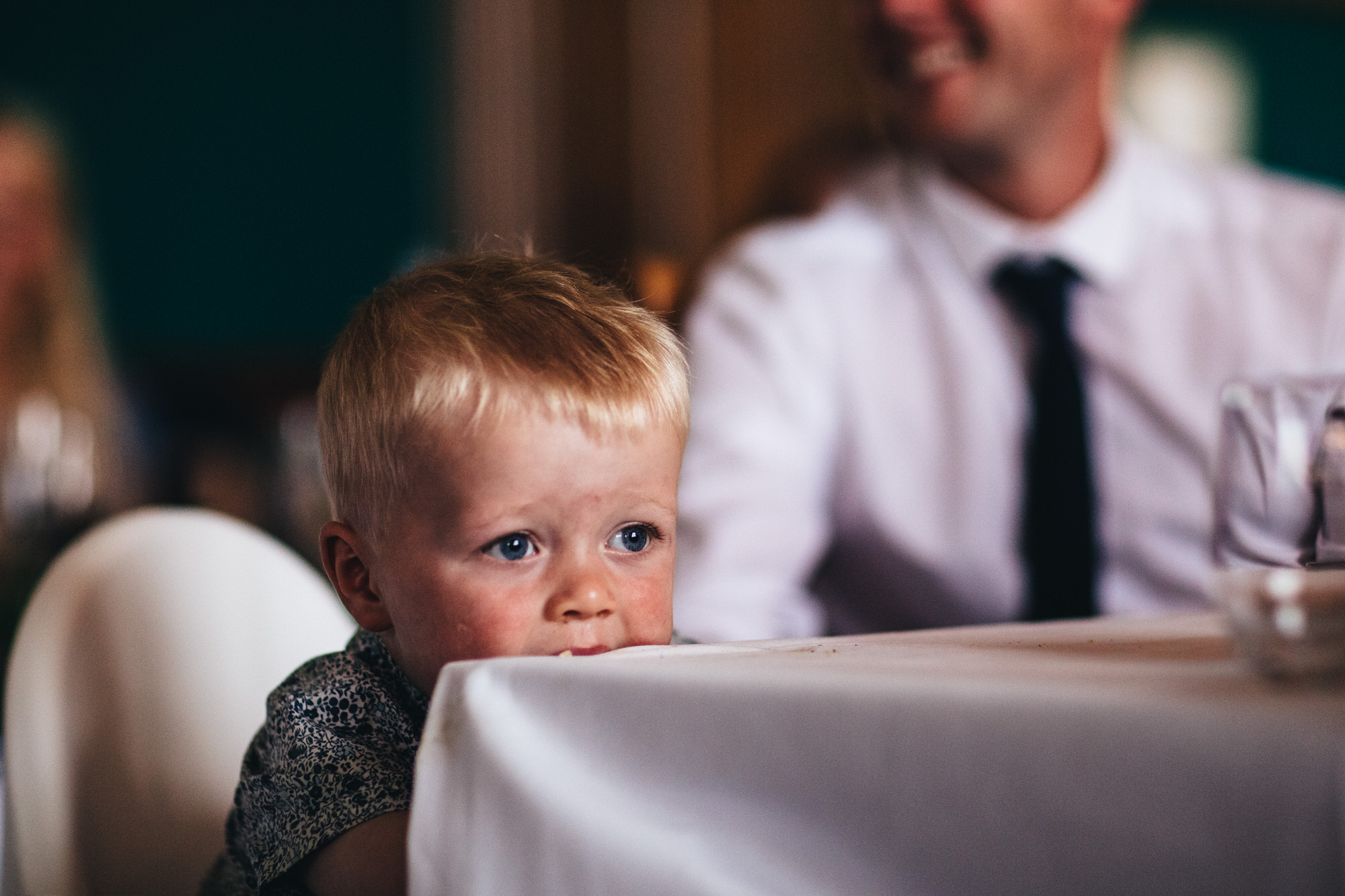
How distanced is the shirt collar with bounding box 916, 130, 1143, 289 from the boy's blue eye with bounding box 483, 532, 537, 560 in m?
0.92

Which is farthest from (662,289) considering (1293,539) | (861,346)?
(1293,539)

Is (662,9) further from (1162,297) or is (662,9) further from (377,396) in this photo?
(377,396)

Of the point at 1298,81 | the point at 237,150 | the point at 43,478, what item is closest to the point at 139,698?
the point at 43,478

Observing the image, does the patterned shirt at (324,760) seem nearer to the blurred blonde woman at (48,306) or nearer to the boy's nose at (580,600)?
the boy's nose at (580,600)

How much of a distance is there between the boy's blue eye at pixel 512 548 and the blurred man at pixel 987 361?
62 centimetres

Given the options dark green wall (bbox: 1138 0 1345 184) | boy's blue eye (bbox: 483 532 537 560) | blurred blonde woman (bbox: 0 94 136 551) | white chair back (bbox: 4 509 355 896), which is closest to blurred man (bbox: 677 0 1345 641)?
white chair back (bbox: 4 509 355 896)

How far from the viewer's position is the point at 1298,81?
4.85 metres

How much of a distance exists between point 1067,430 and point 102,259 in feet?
10.8

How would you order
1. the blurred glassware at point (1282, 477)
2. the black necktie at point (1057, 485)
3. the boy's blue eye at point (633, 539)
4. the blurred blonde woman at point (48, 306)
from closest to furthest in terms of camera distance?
the blurred glassware at point (1282, 477) → the boy's blue eye at point (633, 539) → the black necktie at point (1057, 485) → the blurred blonde woman at point (48, 306)

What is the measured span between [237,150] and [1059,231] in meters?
3.08

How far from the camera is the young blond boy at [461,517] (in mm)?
636

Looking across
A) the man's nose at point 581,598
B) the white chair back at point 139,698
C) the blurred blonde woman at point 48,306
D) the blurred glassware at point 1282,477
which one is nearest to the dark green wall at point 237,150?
the blurred blonde woman at point 48,306

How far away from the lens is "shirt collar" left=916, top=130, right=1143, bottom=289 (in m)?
1.40

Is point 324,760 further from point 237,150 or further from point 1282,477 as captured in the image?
point 237,150
